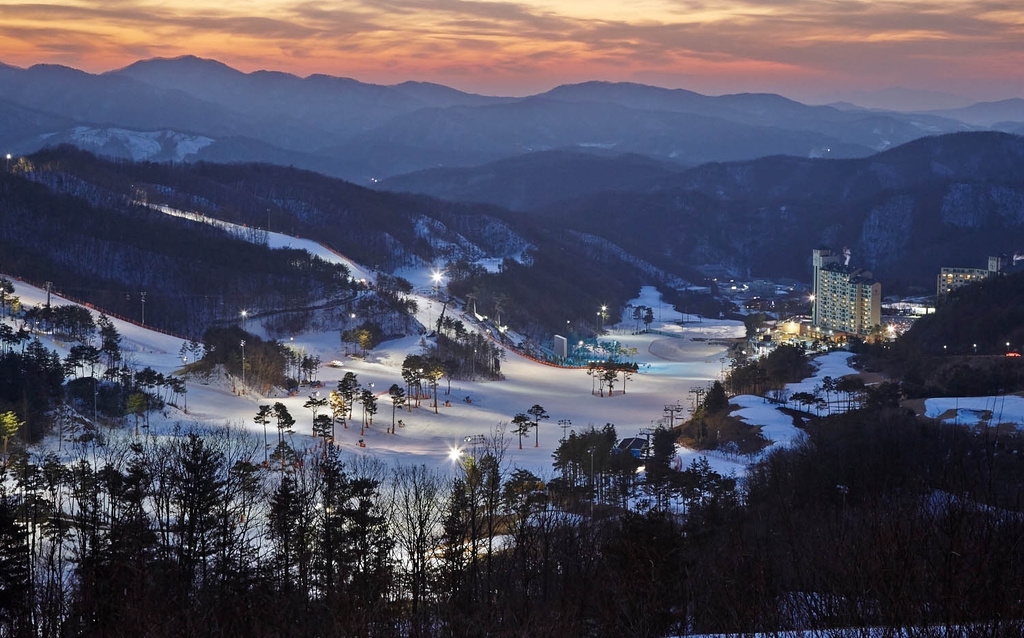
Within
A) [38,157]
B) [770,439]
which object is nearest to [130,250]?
[38,157]

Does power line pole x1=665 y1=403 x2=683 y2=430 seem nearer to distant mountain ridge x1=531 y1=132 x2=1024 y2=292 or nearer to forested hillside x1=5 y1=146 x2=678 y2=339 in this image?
forested hillside x1=5 y1=146 x2=678 y2=339

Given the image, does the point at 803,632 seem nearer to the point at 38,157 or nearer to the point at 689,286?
the point at 38,157

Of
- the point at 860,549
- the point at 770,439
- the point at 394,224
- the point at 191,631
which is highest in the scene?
the point at 394,224

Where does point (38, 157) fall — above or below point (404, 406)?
above

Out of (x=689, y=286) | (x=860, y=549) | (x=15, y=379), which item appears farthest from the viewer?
(x=689, y=286)

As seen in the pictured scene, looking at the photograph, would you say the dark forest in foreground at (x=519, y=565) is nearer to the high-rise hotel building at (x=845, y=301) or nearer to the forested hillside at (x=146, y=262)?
the forested hillside at (x=146, y=262)

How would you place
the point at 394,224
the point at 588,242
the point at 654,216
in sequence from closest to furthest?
the point at 394,224 → the point at 588,242 → the point at 654,216

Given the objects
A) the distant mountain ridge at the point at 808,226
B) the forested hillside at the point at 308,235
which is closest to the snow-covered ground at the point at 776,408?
the forested hillside at the point at 308,235

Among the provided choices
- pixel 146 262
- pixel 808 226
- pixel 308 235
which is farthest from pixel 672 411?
pixel 808 226
